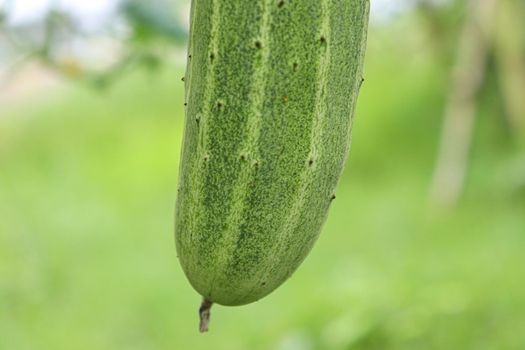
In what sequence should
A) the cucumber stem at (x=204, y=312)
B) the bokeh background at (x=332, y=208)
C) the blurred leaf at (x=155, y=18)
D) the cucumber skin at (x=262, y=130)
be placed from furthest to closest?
the bokeh background at (x=332, y=208) < the blurred leaf at (x=155, y=18) < the cucumber stem at (x=204, y=312) < the cucumber skin at (x=262, y=130)

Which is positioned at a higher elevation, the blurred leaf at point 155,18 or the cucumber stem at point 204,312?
the blurred leaf at point 155,18

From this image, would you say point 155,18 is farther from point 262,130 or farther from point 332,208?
point 332,208

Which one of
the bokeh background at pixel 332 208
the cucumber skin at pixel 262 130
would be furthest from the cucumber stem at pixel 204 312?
the bokeh background at pixel 332 208

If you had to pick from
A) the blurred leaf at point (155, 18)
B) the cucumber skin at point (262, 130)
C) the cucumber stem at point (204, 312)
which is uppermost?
the blurred leaf at point (155, 18)

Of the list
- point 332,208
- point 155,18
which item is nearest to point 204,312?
point 155,18

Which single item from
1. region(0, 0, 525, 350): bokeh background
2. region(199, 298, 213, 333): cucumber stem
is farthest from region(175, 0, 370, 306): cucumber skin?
region(0, 0, 525, 350): bokeh background

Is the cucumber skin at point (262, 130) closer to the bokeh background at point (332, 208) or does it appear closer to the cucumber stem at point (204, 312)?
the cucumber stem at point (204, 312)

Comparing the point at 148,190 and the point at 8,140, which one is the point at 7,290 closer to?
the point at 148,190
